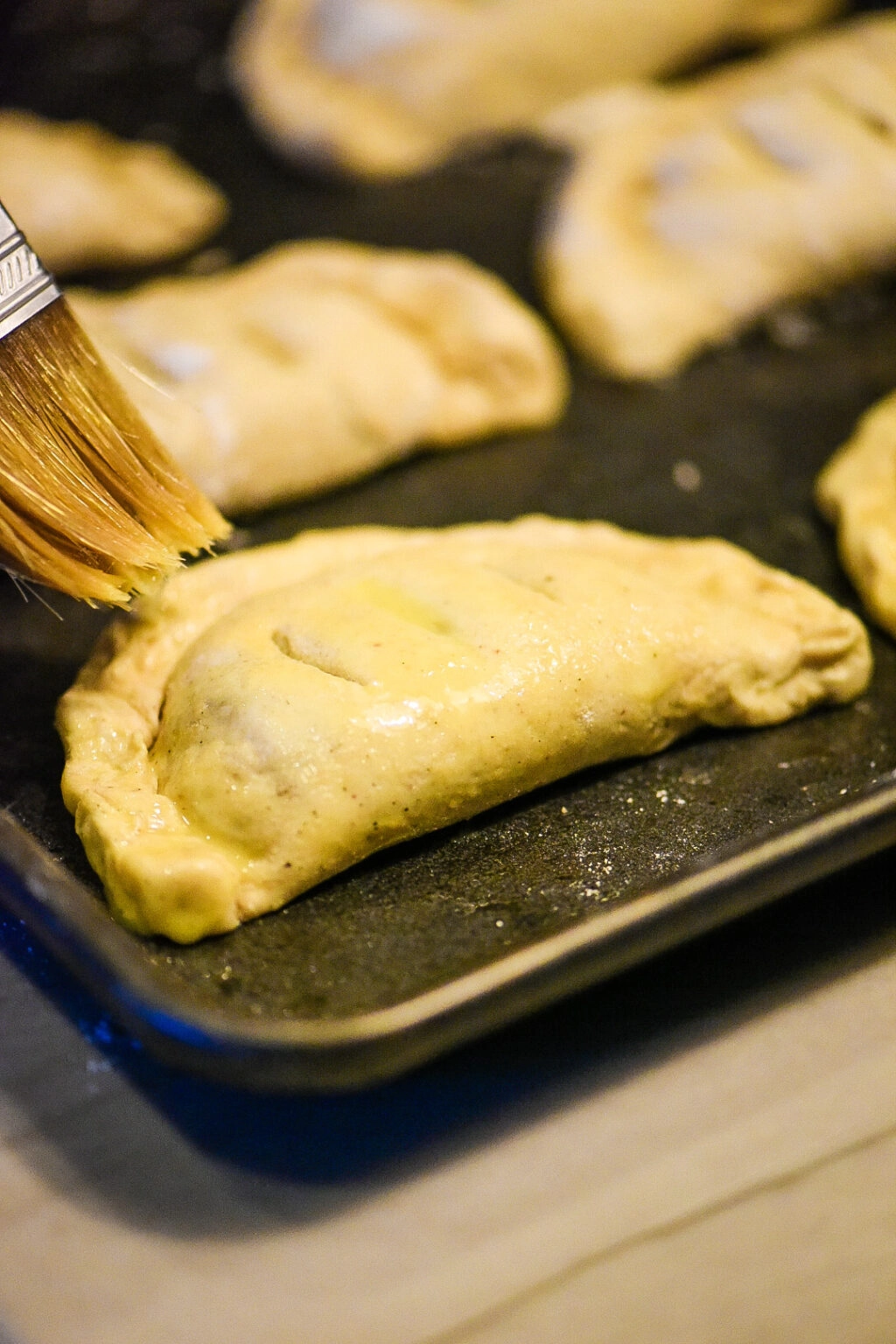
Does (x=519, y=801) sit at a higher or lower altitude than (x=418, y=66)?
lower

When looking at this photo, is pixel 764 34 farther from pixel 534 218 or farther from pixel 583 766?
pixel 583 766

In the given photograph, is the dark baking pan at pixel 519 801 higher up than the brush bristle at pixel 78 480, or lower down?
lower down

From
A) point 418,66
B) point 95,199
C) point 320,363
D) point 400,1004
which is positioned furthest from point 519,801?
point 418,66

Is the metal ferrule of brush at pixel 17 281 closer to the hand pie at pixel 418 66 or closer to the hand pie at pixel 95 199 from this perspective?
the hand pie at pixel 95 199

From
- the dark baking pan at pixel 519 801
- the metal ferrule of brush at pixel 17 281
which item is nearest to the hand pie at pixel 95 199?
the dark baking pan at pixel 519 801

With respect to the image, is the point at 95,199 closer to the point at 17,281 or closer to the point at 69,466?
the point at 17,281

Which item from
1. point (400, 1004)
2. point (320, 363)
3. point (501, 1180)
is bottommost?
point (501, 1180)
